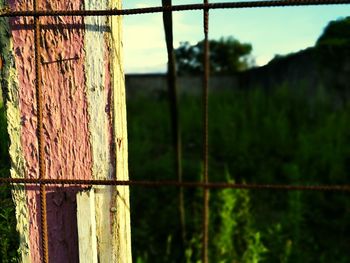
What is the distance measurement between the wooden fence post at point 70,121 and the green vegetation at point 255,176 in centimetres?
157

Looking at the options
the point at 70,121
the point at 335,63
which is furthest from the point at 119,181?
the point at 335,63

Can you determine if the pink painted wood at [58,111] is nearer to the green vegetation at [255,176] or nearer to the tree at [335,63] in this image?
the green vegetation at [255,176]

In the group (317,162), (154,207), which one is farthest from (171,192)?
(317,162)

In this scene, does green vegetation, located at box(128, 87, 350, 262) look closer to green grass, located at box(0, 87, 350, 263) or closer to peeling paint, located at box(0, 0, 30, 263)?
green grass, located at box(0, 87, 350, 263)

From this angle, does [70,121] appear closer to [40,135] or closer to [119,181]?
[40,135]

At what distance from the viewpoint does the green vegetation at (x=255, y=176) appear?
11.2 feet

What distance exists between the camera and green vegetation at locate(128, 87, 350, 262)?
3408mm

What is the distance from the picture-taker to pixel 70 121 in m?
1.16

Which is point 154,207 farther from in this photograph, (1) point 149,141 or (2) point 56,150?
(2) point 56,150

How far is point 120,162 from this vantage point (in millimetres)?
1191

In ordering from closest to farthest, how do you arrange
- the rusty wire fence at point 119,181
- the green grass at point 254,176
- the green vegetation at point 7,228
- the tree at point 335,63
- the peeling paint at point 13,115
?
the rusty wire fence at point 119,181 < the peeling paint at point 13,115 < the green vegetation at point 7,228 < the green grass at point 254,176 < the tree at point 335,63

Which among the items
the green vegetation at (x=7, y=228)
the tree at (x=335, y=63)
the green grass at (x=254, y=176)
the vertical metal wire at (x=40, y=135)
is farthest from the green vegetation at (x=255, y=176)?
the vertical metal wire at (x=40, y=135)

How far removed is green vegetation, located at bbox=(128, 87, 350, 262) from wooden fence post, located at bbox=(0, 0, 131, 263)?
5.14 ft

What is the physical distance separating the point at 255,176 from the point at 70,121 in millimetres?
4210
